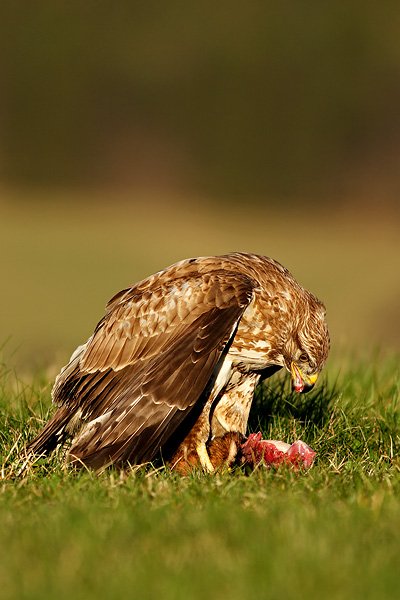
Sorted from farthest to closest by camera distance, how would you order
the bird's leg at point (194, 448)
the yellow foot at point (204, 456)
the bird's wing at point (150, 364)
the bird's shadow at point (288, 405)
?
1. the bird's shadow at point (288, 405)
2. the bird's leg at point (194, 448)
3. the yellow foot at point (204, 456)
4. the bird's wing at point (150, 364)

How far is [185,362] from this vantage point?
6406 mm

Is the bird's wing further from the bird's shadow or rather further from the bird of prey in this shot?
the bird's shadow

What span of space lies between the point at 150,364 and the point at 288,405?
6.22ft

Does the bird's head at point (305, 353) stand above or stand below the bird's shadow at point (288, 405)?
above

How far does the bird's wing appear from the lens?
249 inches

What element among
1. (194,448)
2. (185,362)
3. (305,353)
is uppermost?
(185,362)

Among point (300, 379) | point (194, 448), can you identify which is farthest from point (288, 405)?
point (194, 448)

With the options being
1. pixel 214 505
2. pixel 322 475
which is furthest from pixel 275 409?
pixel 214 505

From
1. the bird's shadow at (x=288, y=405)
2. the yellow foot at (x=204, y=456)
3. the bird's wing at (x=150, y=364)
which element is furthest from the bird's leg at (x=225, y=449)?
the bird's shadow at (x=288, y=405)

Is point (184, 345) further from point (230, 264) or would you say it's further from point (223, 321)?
point (230, 264)

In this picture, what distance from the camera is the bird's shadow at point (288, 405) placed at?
7.88m

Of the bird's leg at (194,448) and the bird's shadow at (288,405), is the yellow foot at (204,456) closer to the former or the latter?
the bird's leg at (194,448)

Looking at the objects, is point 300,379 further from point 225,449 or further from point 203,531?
point 203,531

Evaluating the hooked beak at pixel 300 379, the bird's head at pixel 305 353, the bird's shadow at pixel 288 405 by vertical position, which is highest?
the bird's head at pixel 305 353
